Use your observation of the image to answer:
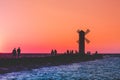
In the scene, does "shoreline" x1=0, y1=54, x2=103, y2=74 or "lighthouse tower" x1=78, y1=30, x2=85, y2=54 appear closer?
"shoreline" x1=0, y1=54, x2=103, y2=74

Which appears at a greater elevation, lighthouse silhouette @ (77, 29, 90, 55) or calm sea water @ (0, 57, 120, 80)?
lighthouse silhouette @ (77, 29, 90, 55)

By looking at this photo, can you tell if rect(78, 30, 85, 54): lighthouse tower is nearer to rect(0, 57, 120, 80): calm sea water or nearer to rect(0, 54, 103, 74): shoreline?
rect(0, 54, 103, 74): shoreline

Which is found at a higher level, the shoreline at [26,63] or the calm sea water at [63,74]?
the shoreline at [26,63]

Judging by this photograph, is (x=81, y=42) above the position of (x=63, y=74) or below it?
above

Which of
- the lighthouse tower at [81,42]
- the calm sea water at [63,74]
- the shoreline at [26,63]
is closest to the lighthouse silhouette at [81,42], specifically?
the lighthouse tower at [81,42]

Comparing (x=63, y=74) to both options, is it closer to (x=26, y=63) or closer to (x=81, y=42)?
(x=26, y=63)

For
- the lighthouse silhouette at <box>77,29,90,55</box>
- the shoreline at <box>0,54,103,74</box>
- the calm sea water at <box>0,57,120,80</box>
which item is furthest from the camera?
the lighthouse silhouette at <box>77,29,90,55</box>

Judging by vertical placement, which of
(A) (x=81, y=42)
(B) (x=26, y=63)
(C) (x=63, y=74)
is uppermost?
(A) (x=81, y=42)

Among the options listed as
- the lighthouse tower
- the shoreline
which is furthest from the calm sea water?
the lighthouse tower

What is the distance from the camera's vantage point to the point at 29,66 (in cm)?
6069

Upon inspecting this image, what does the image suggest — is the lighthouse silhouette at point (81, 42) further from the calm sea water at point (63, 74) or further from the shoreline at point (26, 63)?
the calm sea water at point (63, 74)

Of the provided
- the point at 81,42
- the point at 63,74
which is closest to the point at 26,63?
the point at 63,74

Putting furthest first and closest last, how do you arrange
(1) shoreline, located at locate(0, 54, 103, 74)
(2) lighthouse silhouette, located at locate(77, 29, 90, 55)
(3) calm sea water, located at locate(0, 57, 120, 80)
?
(2) lighthouse silhouette, located at locate(77, 29, 90, 55) → (1) shoreline, located at locate(0, 54, 103, 74) → (3) calm sea water, located at locate(0, 57, 120, 80)

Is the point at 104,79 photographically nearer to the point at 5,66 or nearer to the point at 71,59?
the point at 5,66
